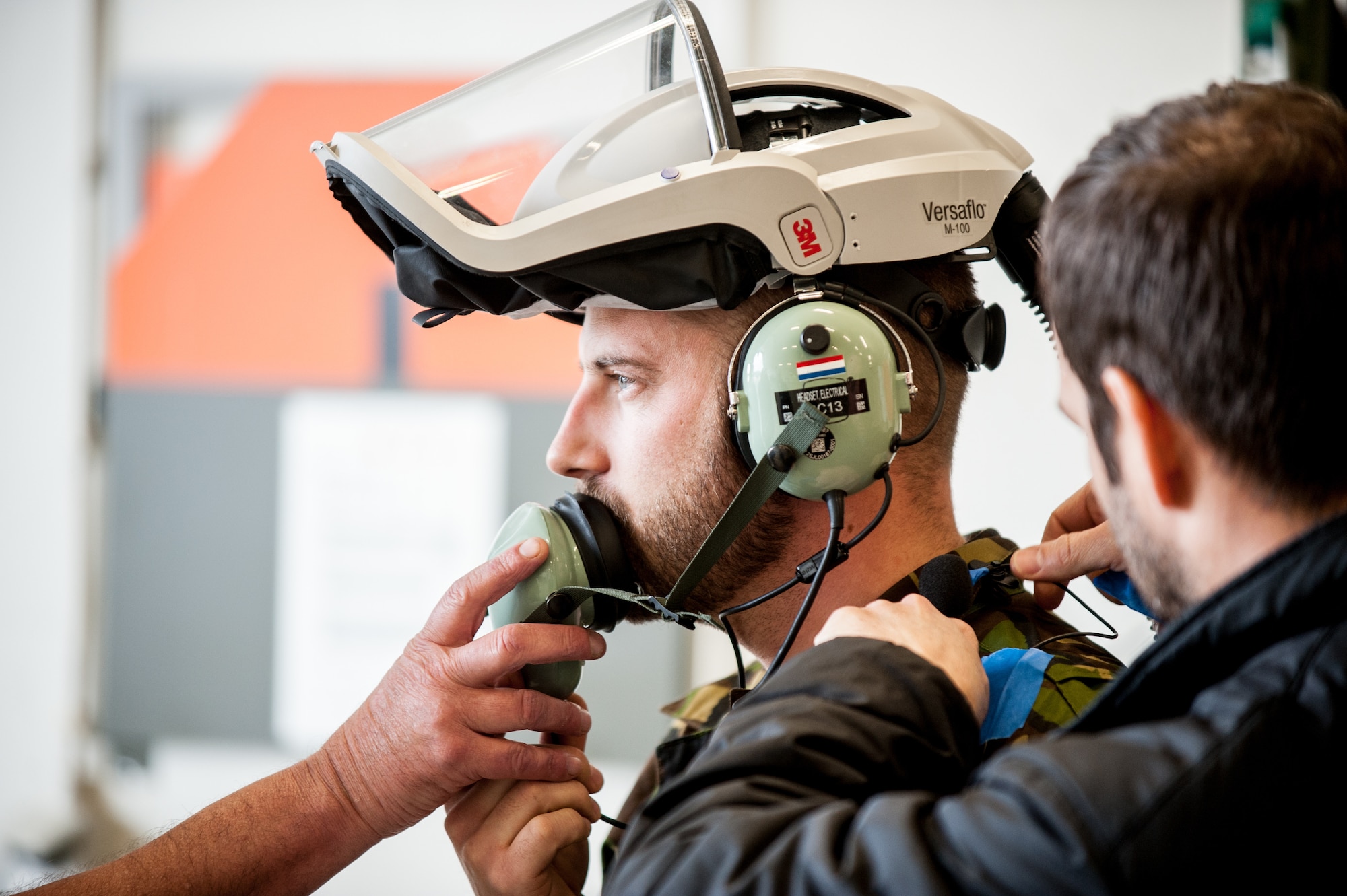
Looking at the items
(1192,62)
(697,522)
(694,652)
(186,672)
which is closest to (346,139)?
(697,522)

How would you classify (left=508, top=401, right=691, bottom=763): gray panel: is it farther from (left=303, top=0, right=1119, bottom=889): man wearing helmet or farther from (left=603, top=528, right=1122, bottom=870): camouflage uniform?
(left=303, top=0, right=1119, bottom=889): man wearing helmet

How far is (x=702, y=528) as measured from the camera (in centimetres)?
116

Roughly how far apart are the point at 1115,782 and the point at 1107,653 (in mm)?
544

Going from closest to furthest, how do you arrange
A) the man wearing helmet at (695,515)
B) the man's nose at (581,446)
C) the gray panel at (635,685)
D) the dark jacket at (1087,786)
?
the dark jacket at (1087,786), the man wearing helmet at (695,515), the man's nose at (581,446), the gray panel at (635,685)

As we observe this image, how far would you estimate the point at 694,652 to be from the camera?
2771mm

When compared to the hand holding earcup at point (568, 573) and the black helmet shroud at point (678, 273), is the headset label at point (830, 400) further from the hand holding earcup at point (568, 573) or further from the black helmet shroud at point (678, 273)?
the hand holding earcup at point (568, 573)

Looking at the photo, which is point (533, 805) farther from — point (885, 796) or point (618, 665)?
point (618, 665)

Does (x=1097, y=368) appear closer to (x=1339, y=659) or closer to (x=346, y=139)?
(x=1339, y=659)

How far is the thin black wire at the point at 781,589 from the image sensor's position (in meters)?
1.04

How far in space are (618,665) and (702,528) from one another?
168 cm

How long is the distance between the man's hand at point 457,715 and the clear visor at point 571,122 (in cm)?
39

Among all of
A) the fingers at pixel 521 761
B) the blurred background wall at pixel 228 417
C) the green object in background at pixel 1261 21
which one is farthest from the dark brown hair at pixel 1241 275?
the blurred background wall at pixel 228 417

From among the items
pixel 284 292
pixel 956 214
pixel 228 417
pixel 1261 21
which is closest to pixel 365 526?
pixel 228 417

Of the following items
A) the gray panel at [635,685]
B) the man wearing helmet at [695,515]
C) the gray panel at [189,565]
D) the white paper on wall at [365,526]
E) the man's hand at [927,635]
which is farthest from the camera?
the gray panel at [189,565]
